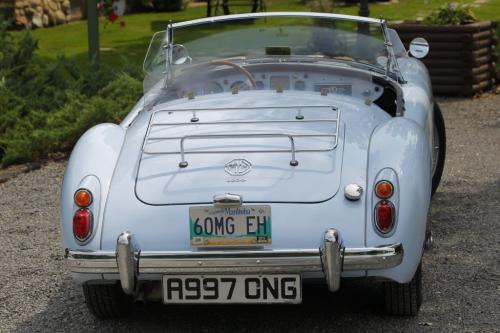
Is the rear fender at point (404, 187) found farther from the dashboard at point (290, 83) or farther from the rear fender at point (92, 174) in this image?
the rear fender at point (92, 174)

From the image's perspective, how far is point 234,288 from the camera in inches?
171

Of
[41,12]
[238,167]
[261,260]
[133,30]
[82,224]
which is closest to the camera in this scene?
[261,260]

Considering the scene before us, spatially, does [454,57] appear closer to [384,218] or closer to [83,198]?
[384,218]

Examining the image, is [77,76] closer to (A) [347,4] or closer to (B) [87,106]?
(B) [87,106]

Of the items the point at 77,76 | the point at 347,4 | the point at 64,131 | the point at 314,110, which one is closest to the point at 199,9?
the point at 347,4

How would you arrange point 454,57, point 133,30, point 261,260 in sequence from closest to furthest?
point 261,260, point 454,57, point 133,30

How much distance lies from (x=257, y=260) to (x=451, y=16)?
831 cm

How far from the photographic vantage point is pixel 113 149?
16.3ft

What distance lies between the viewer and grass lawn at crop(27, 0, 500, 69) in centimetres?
1526

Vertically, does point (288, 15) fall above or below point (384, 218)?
above

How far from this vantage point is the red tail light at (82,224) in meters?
4.49

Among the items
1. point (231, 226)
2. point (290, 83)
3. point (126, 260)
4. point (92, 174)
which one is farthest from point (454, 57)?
point (126, 260)

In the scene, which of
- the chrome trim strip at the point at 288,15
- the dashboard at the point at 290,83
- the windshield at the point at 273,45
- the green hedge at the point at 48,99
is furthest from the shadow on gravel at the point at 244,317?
the green hedge at the point at 48,99

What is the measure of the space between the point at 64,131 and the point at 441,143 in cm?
349
